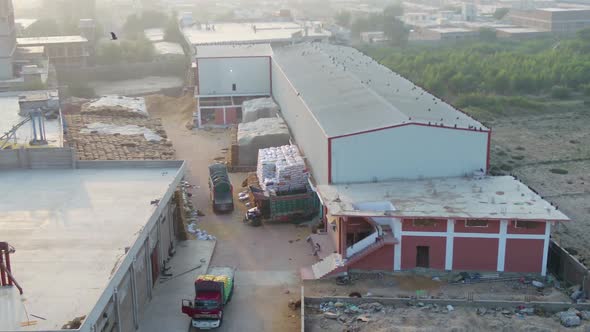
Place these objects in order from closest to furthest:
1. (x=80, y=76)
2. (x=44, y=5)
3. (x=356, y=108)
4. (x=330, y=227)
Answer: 1. (x=330, y=227)
2. (x=356, y=108)
3. (x=80, y=76)
4. (x=44, y=5)

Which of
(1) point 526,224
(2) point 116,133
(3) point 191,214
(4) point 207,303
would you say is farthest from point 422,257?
(2) point 116,133

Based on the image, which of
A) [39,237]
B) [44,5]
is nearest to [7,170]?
[39,237]

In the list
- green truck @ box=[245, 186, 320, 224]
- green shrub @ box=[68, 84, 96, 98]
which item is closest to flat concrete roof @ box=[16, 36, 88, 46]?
green shrub @ box=[68, 84, 96, 98]

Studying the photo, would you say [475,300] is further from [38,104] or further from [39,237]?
[38,104]

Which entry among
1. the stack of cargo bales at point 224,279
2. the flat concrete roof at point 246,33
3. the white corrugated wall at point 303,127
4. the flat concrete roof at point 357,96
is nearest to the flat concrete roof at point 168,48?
the flat concrete roof at point 246,33

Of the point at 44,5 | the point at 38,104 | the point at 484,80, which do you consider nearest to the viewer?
the point at 38,104

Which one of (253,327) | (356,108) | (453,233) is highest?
(356,108)

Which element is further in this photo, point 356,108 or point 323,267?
point 356,108
